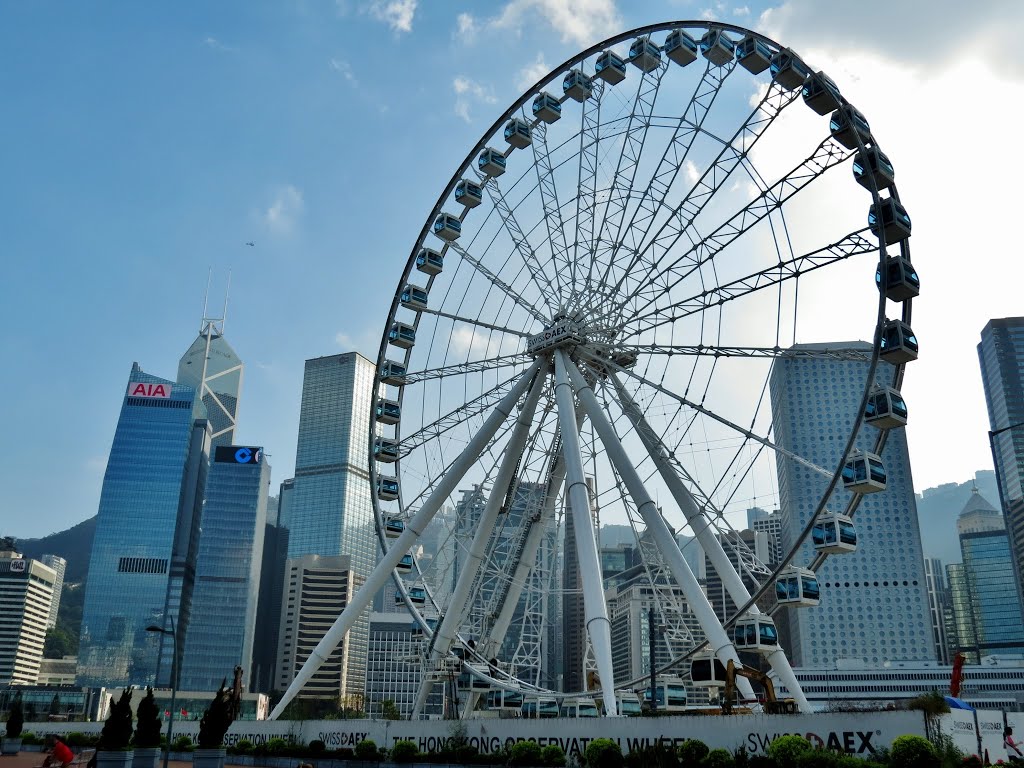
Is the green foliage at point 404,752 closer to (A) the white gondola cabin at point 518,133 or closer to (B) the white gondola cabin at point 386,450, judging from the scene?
(B) the white gondola cabin at point 386,450

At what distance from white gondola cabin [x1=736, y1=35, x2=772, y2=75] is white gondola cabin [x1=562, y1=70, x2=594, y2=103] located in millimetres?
9017

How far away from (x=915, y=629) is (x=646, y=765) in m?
174

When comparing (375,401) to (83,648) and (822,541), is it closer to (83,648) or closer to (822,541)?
(822,541)

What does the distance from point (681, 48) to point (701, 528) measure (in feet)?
73.1

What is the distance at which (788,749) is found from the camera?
2814 cm

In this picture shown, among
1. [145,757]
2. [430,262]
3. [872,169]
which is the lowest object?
[145,757]

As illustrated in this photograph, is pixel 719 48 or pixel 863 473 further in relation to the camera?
pixel 719 48

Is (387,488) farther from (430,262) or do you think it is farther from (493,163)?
(493,163)

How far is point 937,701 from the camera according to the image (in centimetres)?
2858

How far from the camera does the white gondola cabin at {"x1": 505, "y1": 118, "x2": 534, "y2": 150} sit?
51.8m

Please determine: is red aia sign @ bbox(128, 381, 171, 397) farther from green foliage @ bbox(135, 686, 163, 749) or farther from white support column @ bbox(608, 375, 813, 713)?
white support column @ bbox(608, 375, 813, 713)

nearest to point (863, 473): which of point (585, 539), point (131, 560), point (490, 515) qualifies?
point (585, 539)

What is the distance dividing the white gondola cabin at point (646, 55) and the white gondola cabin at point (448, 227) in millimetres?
12718

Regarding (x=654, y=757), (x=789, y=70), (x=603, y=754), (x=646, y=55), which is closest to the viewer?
(x=654, y=757)
